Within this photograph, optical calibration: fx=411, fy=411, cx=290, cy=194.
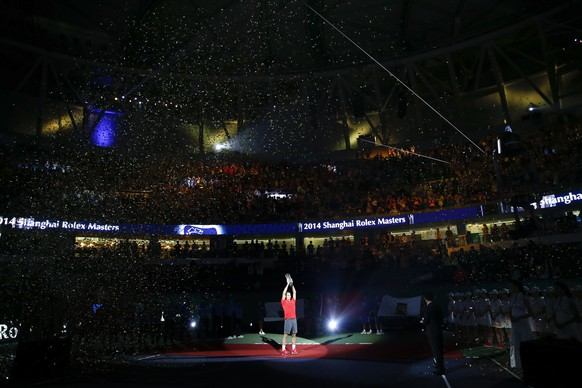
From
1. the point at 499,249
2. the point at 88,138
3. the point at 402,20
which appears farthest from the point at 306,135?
the point at 499,249

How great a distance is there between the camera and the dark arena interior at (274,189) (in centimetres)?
1238

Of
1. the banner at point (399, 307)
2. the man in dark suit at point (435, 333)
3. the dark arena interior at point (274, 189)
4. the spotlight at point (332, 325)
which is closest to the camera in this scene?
the man in dark suit at point (435, 333)

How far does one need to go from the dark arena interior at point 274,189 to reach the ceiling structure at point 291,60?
7.1 inches

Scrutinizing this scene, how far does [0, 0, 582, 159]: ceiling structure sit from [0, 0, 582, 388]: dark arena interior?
7.1 inches

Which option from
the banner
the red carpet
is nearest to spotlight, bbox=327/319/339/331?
the banner

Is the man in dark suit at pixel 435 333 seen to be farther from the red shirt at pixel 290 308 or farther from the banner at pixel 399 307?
the banner at pixel 399 307

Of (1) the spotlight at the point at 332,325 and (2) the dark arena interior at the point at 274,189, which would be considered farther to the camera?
(1) the spotlight at the point at 332,325

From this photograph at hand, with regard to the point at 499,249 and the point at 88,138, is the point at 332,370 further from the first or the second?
the point at 88,138

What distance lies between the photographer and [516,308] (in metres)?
8.49

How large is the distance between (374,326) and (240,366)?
10761 mm

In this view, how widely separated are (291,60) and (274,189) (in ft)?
34.8

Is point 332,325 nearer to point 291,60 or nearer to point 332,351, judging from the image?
point 332,351

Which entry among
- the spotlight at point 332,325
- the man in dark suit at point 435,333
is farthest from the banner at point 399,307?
the man in dark suit at point 435,333

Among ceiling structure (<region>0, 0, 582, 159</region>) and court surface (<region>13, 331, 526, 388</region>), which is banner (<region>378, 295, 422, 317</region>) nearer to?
court surface (<region>13, 331, 526, 388</region>)
